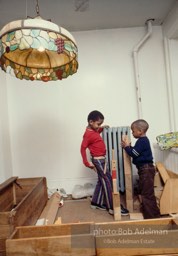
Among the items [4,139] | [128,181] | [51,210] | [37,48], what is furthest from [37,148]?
[37,48]

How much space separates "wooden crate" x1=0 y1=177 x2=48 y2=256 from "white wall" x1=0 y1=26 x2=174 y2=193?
725 millimetres

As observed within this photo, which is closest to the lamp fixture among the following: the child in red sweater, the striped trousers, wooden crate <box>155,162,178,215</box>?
the child in red sweater

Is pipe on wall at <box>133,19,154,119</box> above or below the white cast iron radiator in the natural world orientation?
above

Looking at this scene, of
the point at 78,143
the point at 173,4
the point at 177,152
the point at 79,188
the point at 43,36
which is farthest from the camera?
the point at 78,143

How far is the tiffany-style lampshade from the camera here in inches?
45.3

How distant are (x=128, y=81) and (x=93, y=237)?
2514 mm

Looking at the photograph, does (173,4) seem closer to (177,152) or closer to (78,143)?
(177,152)

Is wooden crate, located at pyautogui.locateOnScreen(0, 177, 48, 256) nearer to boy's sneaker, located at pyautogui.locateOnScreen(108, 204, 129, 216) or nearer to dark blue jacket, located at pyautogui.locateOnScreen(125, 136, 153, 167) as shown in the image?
boy's sneaker, located at pyautogui.locateOnScreen(108, 204, 129, 216)

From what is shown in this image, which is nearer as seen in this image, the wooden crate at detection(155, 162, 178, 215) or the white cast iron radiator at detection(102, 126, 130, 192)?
the wooden crate at detection(155, 162, 178, 215)

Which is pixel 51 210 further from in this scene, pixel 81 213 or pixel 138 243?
pixel 138 243

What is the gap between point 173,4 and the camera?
2.62m

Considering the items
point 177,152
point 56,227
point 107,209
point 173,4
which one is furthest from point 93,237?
point 173,4

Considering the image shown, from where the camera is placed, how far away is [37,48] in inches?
48.1

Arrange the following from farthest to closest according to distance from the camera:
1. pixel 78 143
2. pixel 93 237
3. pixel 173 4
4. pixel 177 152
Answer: pixel 78 143 < pixel 173 4 < pixel 177 152 < pixel 93 237
